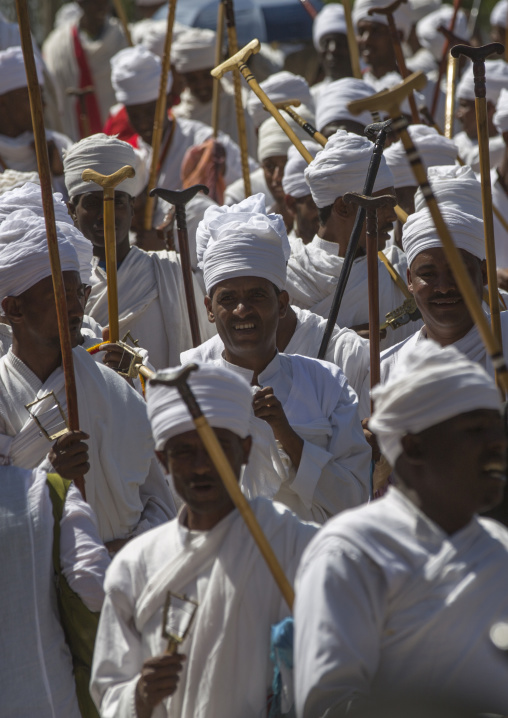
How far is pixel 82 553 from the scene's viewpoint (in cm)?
404

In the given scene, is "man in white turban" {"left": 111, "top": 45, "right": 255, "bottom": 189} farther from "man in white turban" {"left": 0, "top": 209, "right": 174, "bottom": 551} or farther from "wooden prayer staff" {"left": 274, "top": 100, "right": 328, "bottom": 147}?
"man in white turban" {"left": 0, "top": 209, "right": 174, "bottom": 551}

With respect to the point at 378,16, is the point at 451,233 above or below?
below

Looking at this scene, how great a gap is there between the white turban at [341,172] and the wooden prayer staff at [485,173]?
125cm

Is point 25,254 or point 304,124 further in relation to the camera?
point 304,124

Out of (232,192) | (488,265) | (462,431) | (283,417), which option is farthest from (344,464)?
(232,192)

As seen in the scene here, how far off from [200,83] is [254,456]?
6.31 meters

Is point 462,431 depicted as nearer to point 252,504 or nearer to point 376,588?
point 376,588

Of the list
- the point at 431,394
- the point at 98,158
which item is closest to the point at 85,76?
the point at 98,158

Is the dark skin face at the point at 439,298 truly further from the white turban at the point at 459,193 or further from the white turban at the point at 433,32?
the white turban at the point at 433,32

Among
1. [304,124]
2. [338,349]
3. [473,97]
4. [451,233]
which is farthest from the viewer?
[473,97]

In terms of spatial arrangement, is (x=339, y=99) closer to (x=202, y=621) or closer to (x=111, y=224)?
(x=111, y=224)

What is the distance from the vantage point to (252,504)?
12.0 feet

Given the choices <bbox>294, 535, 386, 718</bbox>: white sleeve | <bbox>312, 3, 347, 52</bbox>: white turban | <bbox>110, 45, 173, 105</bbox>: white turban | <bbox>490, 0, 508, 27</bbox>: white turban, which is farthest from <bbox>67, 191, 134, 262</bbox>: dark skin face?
<bbox>490, 0, 508, 27</bbox>: white turban

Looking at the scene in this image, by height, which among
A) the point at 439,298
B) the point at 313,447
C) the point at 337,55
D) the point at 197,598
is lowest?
the point at 313,447
